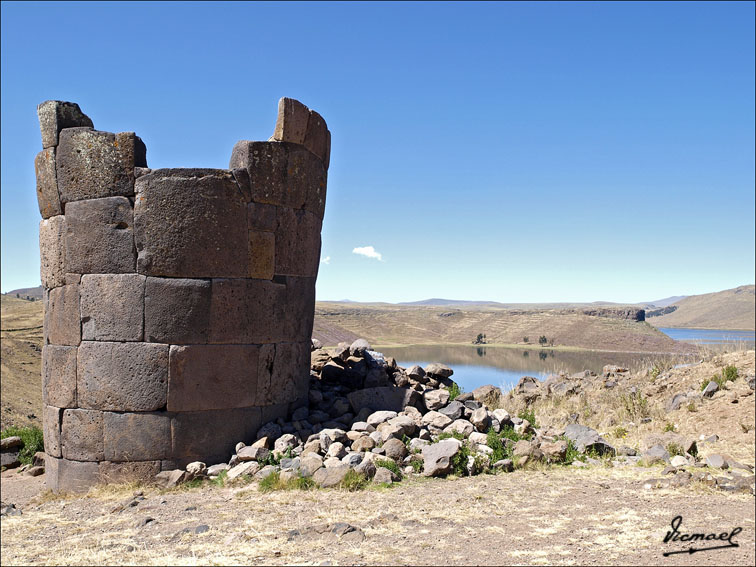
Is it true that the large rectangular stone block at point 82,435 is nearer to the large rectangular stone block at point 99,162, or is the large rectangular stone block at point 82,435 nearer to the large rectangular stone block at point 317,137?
the large rectangular stone block at point 99,162

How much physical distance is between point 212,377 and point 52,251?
2.61 metres

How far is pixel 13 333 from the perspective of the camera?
24.3m

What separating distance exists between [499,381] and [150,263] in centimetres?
818

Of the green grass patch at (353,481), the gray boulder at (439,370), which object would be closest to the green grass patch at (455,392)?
the gray boulder at (439,370)

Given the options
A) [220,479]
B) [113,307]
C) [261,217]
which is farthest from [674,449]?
[113,307]

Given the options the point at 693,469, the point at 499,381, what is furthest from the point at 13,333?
the point at 693,469

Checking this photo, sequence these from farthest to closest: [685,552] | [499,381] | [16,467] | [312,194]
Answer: [499,381]
[16,467]
[312,194]
[685,552]

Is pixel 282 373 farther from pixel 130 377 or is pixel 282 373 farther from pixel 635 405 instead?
pixel 635 405

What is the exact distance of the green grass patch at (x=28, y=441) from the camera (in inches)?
352

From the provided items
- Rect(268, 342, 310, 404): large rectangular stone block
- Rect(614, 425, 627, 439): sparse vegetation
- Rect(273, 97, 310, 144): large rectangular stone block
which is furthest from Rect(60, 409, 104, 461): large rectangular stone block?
Rect(614, 425, 627, 439): sparse vegetation

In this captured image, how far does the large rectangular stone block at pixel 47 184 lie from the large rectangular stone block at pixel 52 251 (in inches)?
4.6

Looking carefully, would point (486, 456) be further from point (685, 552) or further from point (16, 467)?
point (16, 467)

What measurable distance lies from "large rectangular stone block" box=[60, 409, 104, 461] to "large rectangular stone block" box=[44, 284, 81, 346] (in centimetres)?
87

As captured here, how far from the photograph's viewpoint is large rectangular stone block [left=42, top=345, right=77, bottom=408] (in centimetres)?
714
